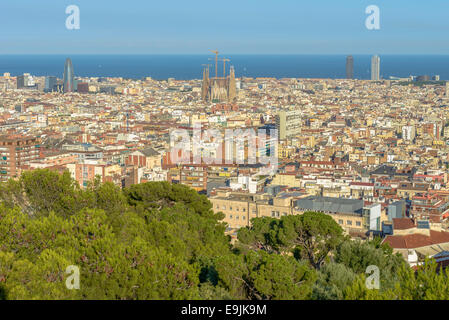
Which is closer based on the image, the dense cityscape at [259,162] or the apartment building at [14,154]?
the dense cityscape at [259,162]

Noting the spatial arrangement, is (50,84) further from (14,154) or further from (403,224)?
(403,224)

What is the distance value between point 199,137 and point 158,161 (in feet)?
29.2

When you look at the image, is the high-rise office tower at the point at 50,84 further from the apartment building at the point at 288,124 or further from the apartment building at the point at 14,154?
the apartment building at the point at 14,154

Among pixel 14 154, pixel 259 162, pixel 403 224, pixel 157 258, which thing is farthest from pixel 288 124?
pixel 157 258

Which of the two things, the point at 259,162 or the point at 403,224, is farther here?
the point at 259,162

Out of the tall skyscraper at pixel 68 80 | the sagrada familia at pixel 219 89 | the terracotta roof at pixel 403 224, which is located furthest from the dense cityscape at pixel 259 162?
the tall skyscraper at pixel 68 80

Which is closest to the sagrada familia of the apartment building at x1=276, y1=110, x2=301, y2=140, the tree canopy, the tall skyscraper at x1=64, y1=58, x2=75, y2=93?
the tall skyscraper at x1=64, y1=58, x2=75, y2=93

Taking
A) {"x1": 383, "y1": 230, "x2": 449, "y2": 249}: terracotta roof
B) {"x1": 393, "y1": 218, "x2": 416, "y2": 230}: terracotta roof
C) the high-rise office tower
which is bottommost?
{"x1": 383, "y1": 230, "x2": 449, "y2": 249}: terracotta roof

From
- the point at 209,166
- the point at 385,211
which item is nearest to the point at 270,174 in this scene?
the point at 209,166

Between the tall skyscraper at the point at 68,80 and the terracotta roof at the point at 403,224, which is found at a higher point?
the tall skyscraper at the point at 68,80

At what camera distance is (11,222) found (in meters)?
9.58

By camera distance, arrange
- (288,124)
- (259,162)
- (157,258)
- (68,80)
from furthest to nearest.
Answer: (68,80), (288,124), (259,162), (157,258)

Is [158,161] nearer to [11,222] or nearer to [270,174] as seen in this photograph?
[270,174]

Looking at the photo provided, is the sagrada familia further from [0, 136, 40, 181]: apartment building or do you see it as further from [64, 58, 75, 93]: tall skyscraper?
[0, 136, 40, 181]: apartment building
